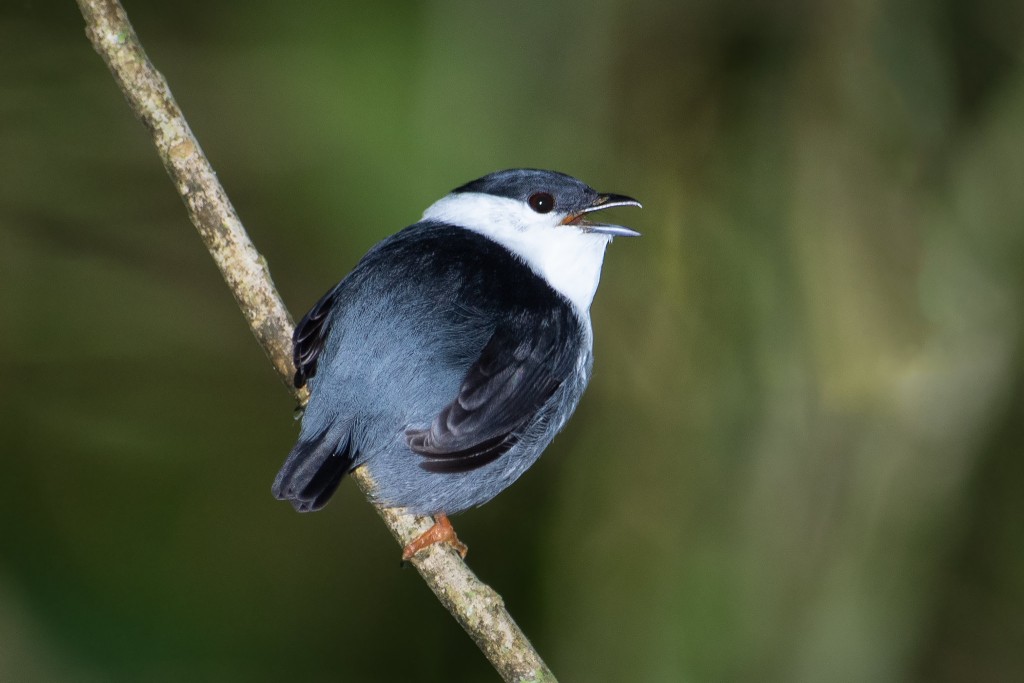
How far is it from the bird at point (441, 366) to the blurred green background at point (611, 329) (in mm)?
1244

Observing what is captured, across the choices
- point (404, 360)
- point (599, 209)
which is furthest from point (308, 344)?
point (599, 209)

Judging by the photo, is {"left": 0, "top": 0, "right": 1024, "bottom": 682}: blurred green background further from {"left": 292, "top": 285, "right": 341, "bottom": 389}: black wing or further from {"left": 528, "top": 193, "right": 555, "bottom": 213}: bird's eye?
{"left": 292, "top": 285, "right": 341, "bottom": 389}: black wing

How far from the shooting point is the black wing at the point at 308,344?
3.15 metres

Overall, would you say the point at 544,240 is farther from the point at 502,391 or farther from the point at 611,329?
the point at 611,329

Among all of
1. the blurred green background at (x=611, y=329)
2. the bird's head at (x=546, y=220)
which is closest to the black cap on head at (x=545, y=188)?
the bird's head at (x=546, y=220)

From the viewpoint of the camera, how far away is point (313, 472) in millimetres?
2811

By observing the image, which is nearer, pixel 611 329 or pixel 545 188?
pixel 545 188

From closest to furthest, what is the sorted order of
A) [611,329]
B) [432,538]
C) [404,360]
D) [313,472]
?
[313,472], [404,360], [432,538], [611,329]

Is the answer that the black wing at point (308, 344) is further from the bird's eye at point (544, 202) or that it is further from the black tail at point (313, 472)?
the bird's eye at point (544, 202)

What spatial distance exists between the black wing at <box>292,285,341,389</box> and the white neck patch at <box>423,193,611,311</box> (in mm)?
632

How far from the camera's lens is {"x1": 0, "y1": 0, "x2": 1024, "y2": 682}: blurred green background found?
14.7 feet

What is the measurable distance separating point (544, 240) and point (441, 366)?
0.74 m

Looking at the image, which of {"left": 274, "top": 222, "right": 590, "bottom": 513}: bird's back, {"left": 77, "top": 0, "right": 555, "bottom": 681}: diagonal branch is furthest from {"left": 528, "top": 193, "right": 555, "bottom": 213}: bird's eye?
{"left": 77, "top": 0, "right": 555, "bottom": 681}: diagonal branch

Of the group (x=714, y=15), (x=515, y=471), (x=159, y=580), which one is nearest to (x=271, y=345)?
(x=515, y=471)
